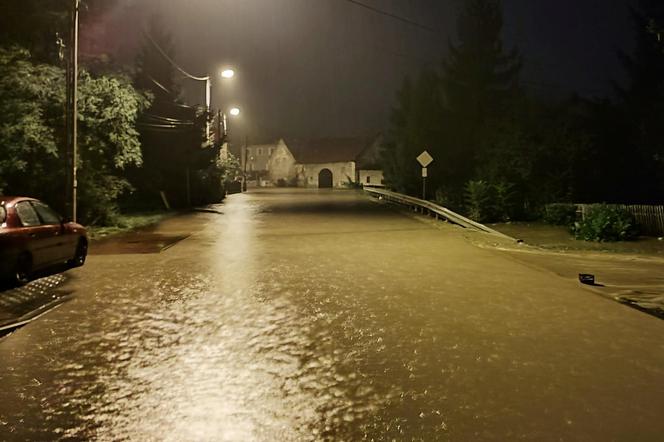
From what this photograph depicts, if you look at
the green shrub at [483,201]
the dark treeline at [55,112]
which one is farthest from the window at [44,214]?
the green shrub at [483,201]

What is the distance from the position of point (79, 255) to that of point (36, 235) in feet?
8.14

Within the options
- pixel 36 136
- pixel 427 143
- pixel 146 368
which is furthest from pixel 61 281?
pixel 427 143

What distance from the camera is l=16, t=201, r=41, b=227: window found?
1064 centimetres

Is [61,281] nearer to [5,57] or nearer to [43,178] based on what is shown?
[5,57]

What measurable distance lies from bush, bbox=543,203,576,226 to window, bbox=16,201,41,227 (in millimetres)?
17726

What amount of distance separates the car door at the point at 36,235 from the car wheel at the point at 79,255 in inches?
56.4

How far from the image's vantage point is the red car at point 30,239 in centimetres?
994

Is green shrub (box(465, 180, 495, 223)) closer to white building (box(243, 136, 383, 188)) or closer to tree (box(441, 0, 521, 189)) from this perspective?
tree (box(441, 0, 521, 189))

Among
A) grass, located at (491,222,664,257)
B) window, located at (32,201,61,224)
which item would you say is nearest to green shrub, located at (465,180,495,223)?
grass, located at (491,222,664,257)

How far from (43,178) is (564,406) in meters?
18.2

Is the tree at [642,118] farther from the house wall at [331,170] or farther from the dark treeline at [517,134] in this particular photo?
the house wall at [331,170]

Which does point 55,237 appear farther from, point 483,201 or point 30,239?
point 483,201

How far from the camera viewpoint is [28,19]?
18062 mm

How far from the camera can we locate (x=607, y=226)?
1802cm
